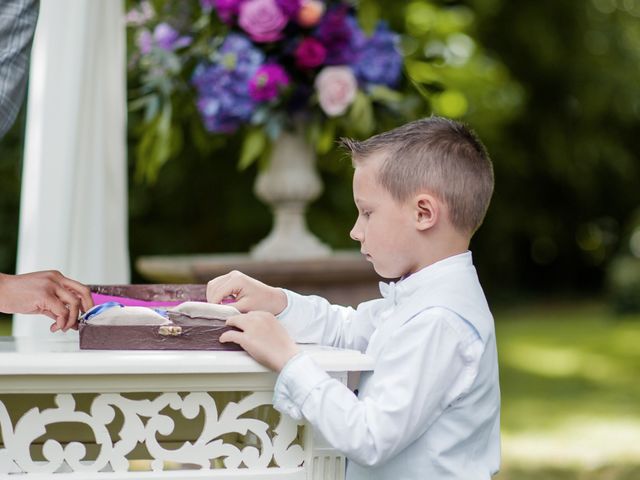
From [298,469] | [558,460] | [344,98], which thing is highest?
[344,98]

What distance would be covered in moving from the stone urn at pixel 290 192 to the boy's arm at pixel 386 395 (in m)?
3.03

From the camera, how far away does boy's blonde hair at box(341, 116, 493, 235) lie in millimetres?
1936

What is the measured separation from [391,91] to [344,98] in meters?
0.26

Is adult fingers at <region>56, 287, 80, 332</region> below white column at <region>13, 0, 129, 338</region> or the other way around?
below

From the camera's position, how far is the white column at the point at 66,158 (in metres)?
2.98

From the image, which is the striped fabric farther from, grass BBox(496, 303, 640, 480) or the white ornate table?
grass BBox(496, 303, 640, 480)

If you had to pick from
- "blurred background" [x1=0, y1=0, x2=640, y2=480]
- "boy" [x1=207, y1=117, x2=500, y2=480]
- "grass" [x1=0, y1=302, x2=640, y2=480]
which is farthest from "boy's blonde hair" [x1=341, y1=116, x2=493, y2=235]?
"blurred background" [x1=0, y1=0, x2=640, y2=480]

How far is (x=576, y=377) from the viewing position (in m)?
10.1

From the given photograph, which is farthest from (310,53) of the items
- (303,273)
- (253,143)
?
(303,273)

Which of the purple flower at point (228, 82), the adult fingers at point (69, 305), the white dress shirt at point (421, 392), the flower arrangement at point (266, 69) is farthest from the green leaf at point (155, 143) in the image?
the white dress shirt at point (421, 392)

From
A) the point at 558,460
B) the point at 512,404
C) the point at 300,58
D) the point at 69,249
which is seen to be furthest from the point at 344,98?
the point at 512,404

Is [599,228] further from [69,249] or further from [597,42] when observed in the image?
[69,249]

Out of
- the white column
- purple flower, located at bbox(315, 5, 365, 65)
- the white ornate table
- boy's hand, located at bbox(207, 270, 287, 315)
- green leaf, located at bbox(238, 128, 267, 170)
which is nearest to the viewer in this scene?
the white ornate table

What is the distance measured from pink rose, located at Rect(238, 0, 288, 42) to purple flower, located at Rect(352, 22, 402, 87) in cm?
37
